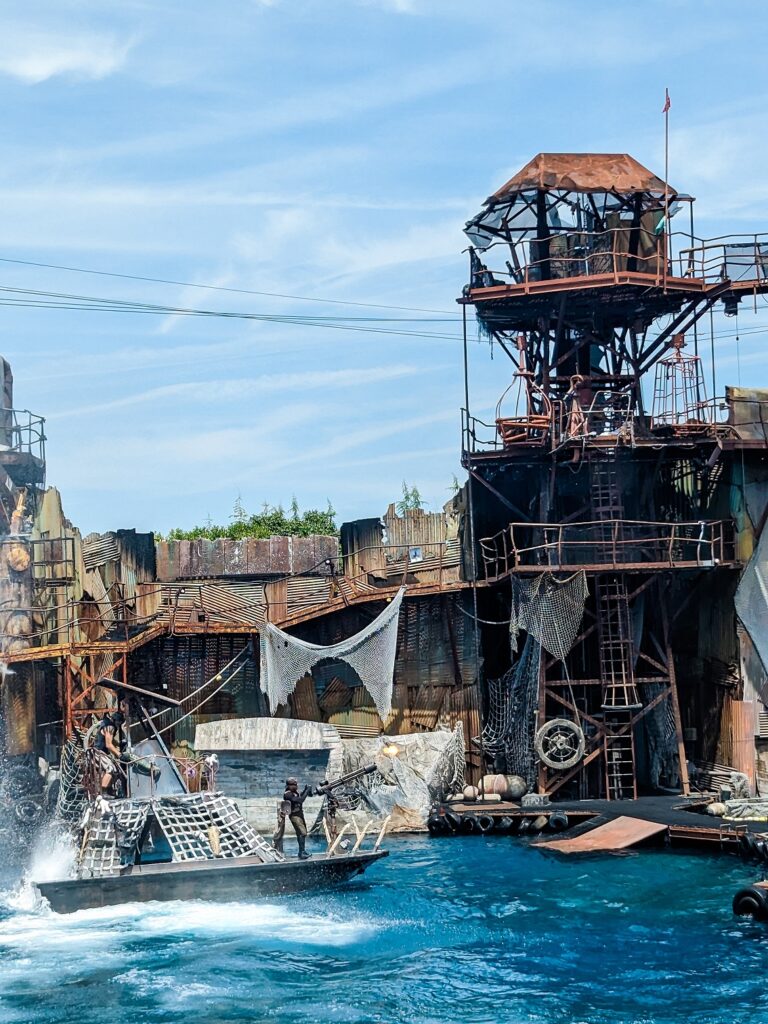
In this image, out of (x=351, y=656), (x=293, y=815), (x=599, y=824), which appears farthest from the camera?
(x=351, y=656)

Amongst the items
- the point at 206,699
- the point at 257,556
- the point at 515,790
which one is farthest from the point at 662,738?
the point at 257,556

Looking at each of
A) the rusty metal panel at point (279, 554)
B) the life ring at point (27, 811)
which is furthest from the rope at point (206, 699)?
the life ring at point (27, 811)

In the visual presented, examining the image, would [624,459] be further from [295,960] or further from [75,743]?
[295,960]

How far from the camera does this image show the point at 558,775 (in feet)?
133

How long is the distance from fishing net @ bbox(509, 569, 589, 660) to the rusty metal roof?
11146 mm

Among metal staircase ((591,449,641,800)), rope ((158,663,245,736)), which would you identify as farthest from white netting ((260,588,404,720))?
metal staircase ((591,449,641,800))

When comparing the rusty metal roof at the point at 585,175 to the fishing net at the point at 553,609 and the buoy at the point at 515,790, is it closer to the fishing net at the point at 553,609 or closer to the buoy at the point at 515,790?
the fishing net at the point at 553,609

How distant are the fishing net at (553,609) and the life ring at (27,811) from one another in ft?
46.1

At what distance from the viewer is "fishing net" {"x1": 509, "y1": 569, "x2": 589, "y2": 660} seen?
3912 cm

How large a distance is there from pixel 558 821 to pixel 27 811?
46.7 ft

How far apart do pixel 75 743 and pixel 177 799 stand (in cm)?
594

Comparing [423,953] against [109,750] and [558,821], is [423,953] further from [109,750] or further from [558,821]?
[558,821]

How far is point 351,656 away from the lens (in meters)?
40.0

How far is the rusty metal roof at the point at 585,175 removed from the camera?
4100 centimetres
